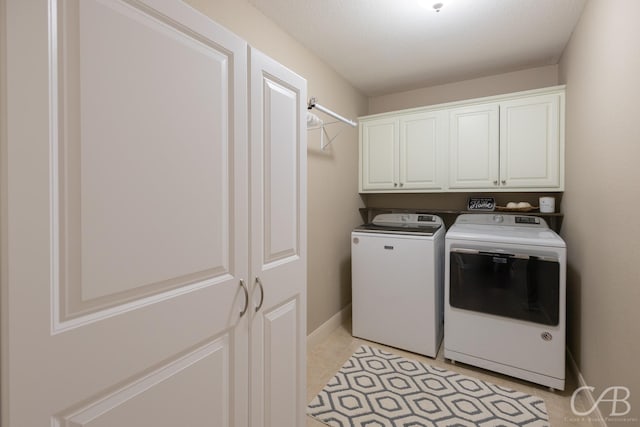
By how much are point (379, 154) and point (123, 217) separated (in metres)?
2.66

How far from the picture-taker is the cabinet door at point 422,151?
2.77 metres

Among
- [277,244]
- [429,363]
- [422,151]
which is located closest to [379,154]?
[422,151]

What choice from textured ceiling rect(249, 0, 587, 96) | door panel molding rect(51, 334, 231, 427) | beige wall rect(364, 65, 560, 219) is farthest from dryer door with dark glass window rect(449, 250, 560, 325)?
door panel molding rect(51, 334, 231, 427)

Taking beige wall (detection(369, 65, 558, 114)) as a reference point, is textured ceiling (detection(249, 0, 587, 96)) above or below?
above

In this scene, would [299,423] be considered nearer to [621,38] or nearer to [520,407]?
[520,407]

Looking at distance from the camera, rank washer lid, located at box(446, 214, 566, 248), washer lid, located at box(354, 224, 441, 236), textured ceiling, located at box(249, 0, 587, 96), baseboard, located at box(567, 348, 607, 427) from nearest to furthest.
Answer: baseboard, located at box(567, 348, 607, 427) → textured ceiling, located at box(249, 0, 587, 96) → washer lid, located at box(446, 214, 566, 248) → washer lid, located at box(354, 224, 441, 236)

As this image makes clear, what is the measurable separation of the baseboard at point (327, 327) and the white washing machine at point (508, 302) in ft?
3.35

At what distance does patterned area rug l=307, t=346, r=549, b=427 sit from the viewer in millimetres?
1709

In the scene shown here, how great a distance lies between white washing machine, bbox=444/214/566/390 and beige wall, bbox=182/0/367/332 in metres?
1.03

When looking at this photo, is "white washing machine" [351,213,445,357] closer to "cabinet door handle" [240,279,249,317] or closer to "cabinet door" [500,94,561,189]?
"cabinet door" [500,94,561,189]

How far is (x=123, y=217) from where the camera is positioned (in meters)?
0.72

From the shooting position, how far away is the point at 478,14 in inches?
76.0

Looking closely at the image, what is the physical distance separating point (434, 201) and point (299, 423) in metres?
2.46

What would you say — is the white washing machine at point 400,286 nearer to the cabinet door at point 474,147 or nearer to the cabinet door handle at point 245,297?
the cabinet door at point 474,147
